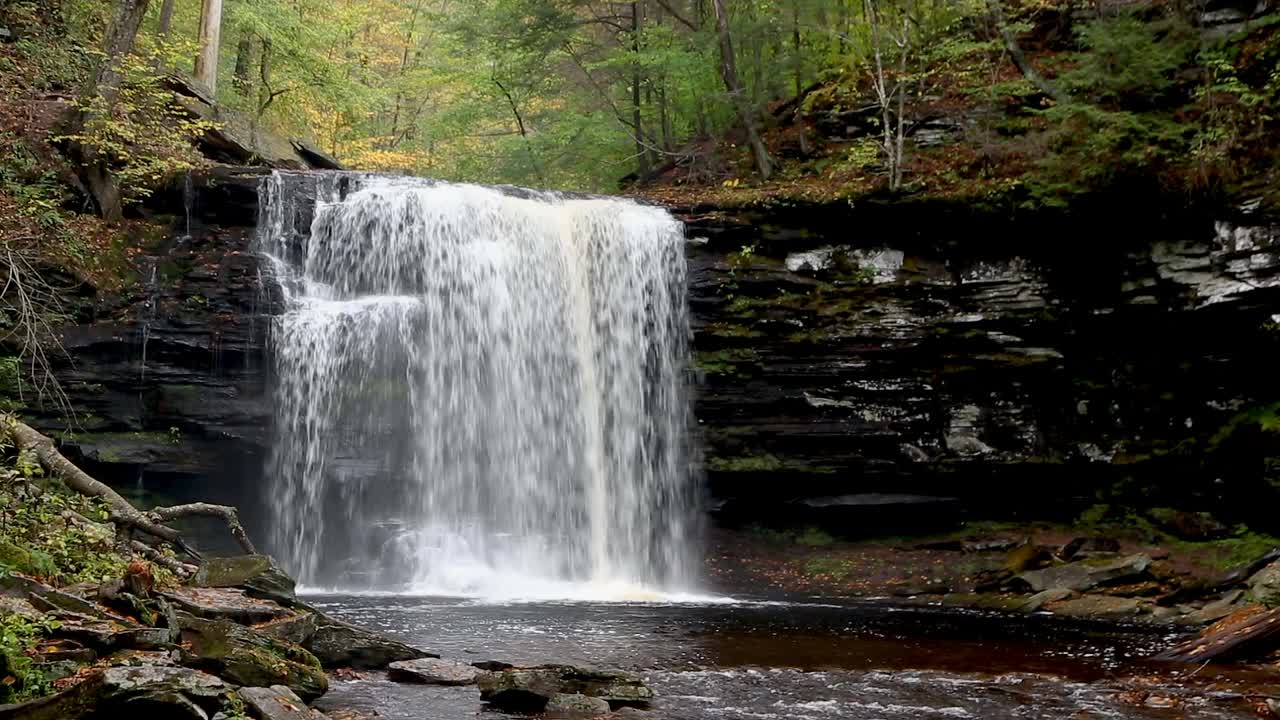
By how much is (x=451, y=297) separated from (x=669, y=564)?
5.83m

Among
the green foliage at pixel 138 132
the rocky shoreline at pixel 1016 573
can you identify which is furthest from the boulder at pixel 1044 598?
the green foliage at pixel 138 132

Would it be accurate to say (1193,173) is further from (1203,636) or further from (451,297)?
(451,297)

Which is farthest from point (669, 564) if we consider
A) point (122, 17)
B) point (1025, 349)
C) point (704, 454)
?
point (122, 17)

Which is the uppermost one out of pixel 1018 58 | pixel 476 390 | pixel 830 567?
pixel 1018 58

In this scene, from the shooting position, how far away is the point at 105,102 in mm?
14398

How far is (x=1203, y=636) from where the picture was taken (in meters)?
9.20

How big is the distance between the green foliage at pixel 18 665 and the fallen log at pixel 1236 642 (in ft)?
29.2

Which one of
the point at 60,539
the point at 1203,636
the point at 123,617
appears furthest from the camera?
the point at 1203,636

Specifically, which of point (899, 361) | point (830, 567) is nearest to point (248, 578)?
point (830, 567)

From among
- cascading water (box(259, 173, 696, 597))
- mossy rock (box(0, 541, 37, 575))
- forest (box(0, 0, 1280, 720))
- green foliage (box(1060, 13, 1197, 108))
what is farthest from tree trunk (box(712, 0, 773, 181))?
mossy rock (box(0, 541, 37, 575))

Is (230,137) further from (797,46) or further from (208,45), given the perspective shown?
(797,46)

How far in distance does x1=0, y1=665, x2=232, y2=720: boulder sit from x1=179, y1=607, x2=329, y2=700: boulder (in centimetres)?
120

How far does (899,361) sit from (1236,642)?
807cm

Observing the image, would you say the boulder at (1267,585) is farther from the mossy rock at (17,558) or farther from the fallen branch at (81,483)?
the mossy rock at (17,558)
